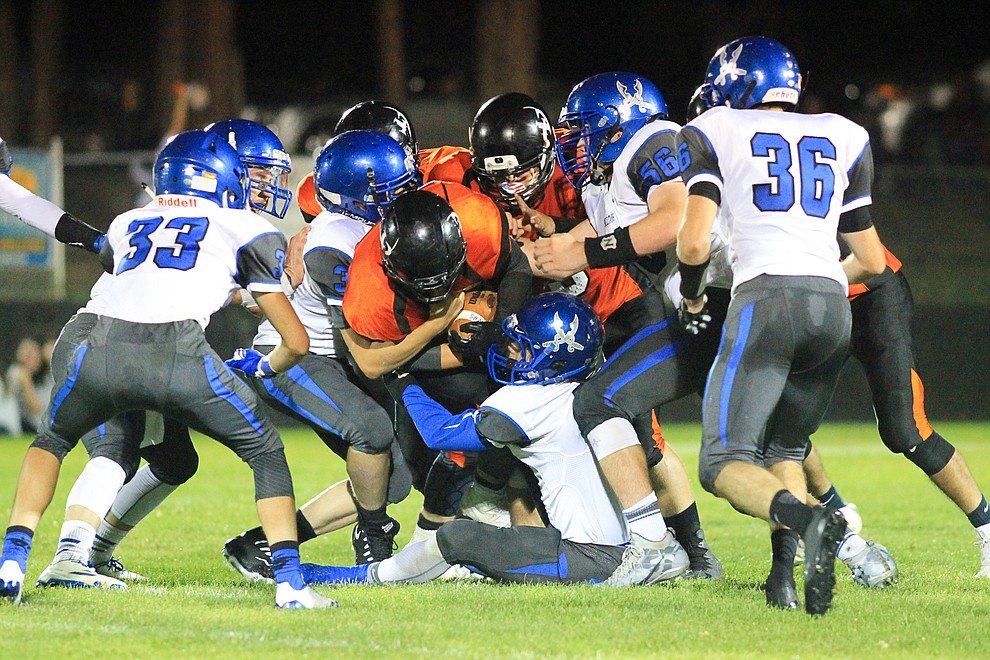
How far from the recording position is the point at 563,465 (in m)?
5.45

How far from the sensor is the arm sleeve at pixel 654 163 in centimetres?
551

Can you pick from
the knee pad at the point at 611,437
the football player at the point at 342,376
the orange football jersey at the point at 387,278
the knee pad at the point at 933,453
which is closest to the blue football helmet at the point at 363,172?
the football player at the point at 342,376

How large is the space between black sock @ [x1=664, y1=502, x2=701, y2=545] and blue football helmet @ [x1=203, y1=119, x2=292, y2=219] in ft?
7.18

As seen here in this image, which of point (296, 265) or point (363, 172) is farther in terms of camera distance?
point (296, 265)

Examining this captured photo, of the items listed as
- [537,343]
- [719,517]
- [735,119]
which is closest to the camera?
[735,119]

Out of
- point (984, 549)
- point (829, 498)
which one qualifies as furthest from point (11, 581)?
point (984, 549)

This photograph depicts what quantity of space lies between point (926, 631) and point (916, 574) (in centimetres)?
126

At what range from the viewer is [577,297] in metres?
5.82

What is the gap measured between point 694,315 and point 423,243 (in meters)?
1.07

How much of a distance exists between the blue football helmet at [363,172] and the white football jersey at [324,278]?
10 cm

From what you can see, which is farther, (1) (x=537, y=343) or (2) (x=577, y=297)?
(2) (x=577, y=297)

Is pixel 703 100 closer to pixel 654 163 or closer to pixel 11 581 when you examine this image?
pixel 654 163

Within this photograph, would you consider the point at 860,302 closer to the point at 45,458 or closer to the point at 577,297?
the point at 577,297

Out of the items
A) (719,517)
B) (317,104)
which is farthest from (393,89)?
(719,517)
